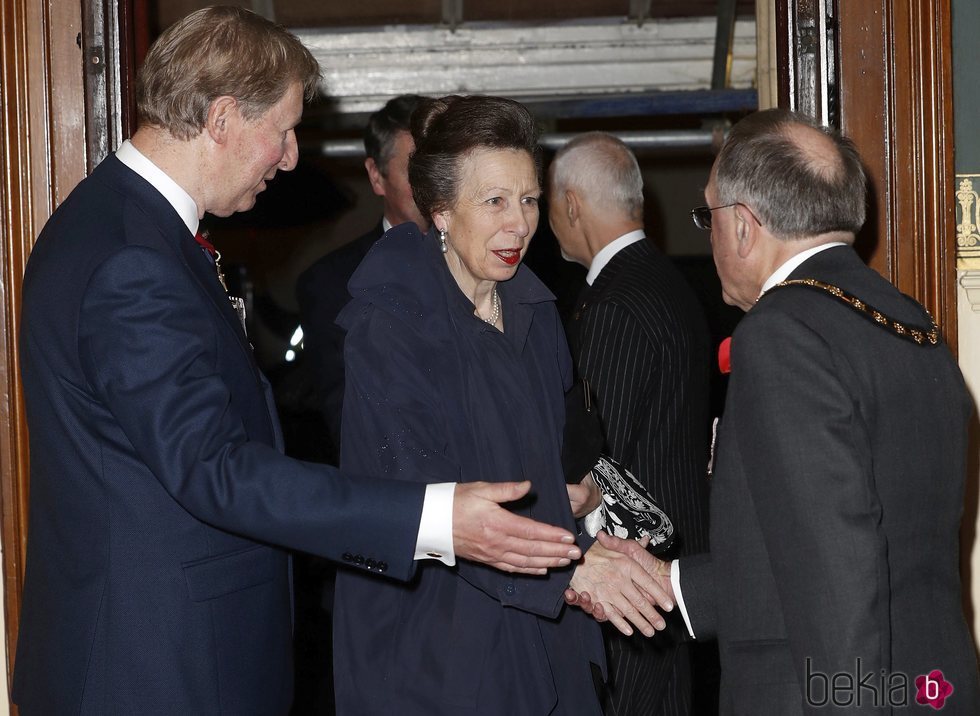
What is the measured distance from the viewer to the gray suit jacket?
1571 mm

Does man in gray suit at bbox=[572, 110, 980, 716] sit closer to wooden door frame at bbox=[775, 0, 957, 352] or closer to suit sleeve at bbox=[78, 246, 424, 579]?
suit sleeve at bbox=[78, 246, 424, 579]

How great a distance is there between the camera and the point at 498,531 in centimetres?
178

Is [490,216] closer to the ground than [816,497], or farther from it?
farther from it

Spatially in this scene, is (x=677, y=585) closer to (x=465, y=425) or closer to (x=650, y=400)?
(x=465, y=425)

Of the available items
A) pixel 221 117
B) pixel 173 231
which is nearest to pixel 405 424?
pixel 173 231

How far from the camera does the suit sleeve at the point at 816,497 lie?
1562 mm

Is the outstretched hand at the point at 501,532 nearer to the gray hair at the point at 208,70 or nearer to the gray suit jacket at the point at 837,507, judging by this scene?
the gray suit jacket at the point at 837,507

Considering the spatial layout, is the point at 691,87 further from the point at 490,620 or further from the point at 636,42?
the point at 490,620

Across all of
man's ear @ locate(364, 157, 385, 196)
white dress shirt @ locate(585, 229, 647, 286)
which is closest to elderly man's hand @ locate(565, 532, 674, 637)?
white dress shirt @ locate(585, 229, 647, 286)

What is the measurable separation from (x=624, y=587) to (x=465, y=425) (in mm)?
498

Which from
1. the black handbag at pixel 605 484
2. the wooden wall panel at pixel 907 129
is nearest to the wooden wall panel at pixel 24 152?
the black handbag at pixel 605 484

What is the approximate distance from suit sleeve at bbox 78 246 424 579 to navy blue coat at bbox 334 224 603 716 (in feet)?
0.79

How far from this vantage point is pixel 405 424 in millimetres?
2021

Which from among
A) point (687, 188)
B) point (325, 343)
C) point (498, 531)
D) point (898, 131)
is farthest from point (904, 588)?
point (687, 188)
